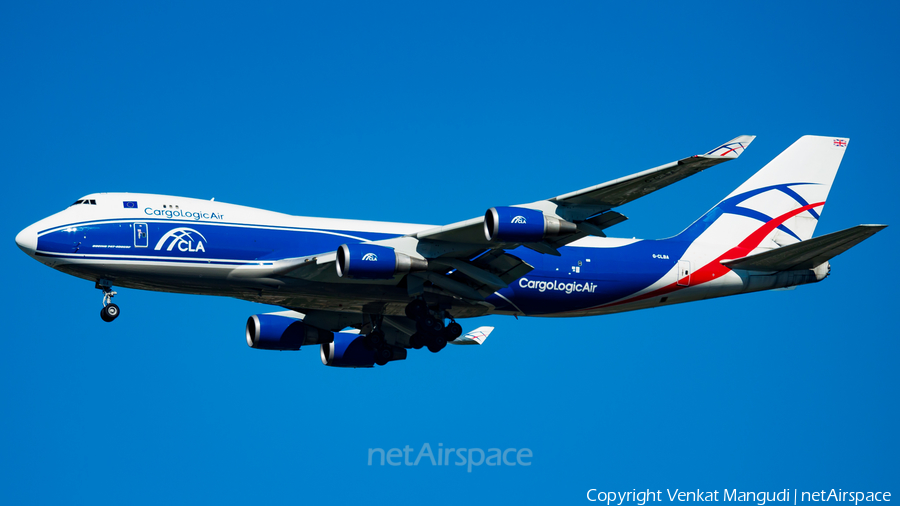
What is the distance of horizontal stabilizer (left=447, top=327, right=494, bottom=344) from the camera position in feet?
129

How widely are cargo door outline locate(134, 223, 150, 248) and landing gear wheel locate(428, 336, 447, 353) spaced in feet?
32.0

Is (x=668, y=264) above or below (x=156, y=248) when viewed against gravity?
above

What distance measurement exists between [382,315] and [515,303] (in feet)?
17.0

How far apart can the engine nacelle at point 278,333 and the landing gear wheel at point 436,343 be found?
20.8 ft

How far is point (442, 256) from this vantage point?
3152 centimetres

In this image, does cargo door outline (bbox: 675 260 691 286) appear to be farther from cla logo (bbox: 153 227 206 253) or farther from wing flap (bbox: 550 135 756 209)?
cla logo (bbox: 153 227 206 253)

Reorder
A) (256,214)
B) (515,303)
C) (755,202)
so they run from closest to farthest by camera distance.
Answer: (256,214) → (515,303) → (755,202)

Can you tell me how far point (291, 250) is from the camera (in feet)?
105

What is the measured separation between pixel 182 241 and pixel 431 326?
852cm

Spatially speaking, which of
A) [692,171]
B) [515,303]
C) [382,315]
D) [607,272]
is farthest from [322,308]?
[692,171]

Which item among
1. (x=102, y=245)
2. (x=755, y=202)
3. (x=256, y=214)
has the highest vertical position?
(x=755, y=202)

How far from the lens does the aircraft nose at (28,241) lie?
99.4 feet

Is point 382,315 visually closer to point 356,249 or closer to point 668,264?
point 356,249

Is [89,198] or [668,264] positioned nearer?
[89,198]
